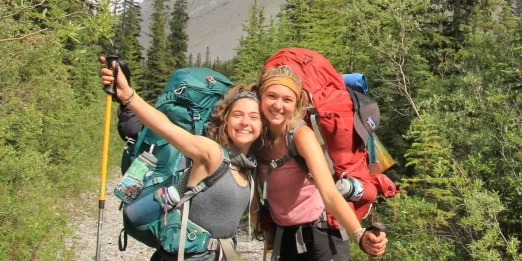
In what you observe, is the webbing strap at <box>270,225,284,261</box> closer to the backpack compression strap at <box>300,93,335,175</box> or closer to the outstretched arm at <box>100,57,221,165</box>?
the backpack compression strap at <box>300,93,335,175</box>

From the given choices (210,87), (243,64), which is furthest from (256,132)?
(243,64)

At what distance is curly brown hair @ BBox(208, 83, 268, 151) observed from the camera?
275cm

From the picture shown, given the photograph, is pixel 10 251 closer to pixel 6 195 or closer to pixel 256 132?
pixel 6 195

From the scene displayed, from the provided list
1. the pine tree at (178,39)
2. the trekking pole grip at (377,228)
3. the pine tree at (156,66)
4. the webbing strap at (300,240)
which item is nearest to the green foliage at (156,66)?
the pine tree at (156,66)

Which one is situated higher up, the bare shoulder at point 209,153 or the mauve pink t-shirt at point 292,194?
the bare shoulder at point 209,153

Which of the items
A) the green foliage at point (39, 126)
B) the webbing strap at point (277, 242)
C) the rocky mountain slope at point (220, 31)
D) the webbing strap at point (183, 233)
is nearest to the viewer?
the webbing strap at point (183, 233)

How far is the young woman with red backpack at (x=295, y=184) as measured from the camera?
2.61 meters

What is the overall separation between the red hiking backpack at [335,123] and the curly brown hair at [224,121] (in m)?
0.23

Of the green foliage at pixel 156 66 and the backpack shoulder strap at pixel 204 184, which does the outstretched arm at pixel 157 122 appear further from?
the green foliage at pixel 156 66

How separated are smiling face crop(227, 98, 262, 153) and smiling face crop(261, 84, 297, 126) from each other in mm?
65

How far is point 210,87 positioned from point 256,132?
535mm

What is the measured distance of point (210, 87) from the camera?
3082mm

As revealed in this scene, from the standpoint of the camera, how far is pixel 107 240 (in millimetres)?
12203

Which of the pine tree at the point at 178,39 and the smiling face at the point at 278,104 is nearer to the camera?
the smiling face at the point at 278,104
